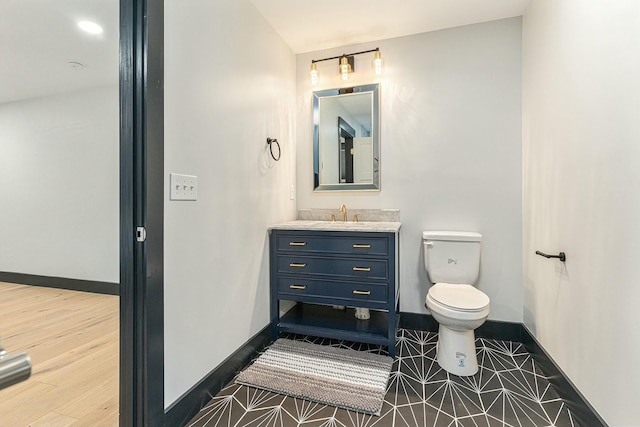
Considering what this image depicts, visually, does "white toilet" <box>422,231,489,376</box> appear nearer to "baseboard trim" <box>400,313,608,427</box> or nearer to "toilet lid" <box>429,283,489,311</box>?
"toilet lid" <box>429,283,489,311</box>

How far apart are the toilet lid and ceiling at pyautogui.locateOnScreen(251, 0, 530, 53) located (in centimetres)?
199

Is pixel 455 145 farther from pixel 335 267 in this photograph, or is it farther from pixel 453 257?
pixel 335 267

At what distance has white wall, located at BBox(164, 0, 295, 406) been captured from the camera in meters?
1.35

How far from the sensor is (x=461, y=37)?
2.31 meters

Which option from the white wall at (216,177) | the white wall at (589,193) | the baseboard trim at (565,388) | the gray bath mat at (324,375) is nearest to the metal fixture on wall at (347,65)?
the white wall at (216,177)

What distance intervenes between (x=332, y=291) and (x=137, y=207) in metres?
1.32

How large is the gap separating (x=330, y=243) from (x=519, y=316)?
61.5 inches

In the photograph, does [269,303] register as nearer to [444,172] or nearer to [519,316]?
[444,172]

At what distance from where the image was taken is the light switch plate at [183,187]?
1333 mm

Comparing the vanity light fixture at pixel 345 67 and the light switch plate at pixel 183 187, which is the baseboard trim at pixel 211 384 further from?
the vanity light fixture at pixel 345 67

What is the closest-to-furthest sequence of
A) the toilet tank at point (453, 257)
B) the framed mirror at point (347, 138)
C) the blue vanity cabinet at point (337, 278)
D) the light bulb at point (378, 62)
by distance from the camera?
the blue vanity cabinet at point (337, 278)
the toilet tank at point (453, 257)
the light bulb at point (378, 62)
the framed mirror at point (347, 138)

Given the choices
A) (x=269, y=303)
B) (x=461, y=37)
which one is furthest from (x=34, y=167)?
(x=461, y=37)

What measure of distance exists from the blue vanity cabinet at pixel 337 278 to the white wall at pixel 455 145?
1.83 feet

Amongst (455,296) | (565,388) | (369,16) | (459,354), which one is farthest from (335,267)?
(369,16)
